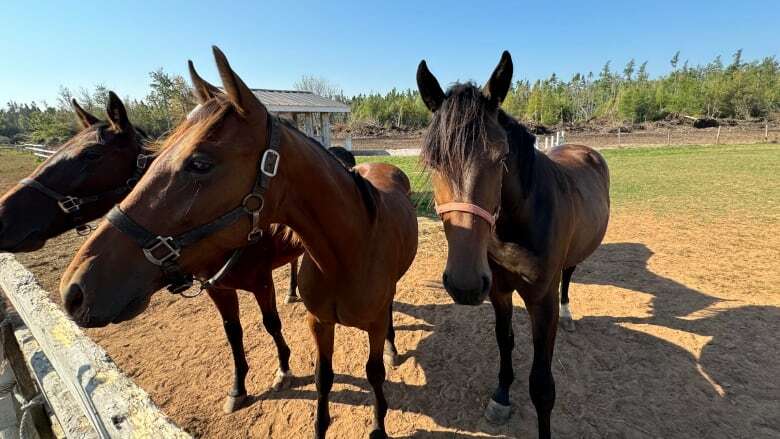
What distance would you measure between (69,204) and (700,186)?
46.6ft

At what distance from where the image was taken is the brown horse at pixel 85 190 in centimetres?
231

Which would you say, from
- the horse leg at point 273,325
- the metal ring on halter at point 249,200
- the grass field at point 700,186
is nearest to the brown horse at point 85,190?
the horse leg at point 273,325

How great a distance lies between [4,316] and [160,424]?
2711 mm

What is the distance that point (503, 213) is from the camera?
2221 millimetres

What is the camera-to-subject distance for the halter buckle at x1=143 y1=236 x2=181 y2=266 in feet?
4.01

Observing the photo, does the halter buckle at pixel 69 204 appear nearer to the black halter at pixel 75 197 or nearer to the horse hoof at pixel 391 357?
the black halter at pixel 75 197

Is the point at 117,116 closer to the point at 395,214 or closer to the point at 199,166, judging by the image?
the point at 199,166

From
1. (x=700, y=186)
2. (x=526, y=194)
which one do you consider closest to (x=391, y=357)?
(x=526, y=194)

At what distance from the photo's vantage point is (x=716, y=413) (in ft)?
8.91

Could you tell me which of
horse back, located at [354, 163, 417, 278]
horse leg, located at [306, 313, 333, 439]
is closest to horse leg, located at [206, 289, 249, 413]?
horse leg, located at [306, 313, 333, 439]

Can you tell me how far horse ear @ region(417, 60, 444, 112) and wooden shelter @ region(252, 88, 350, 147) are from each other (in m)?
14.1

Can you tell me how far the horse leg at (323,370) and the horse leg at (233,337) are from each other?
87cm

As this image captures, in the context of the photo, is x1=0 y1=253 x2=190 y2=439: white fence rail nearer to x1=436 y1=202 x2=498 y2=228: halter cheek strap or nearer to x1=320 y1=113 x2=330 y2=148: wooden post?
x1=436 y1=202 x2=498 y2=228: halter cheek strap

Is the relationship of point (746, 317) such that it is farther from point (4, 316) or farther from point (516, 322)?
point (4, 316)
